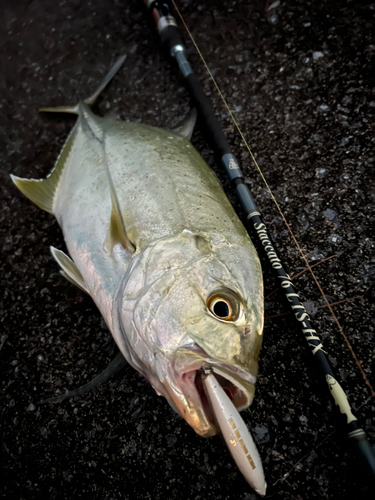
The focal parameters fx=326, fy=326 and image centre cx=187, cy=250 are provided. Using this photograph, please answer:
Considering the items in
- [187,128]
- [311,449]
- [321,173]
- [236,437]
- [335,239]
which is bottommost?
[311,449]

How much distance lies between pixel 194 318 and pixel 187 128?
1289 mm

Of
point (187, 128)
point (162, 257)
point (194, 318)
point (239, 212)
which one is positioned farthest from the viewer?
point (187, 128)

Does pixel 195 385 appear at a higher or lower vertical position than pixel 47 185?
lower

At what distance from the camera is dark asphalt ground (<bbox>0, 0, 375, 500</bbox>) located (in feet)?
4.20

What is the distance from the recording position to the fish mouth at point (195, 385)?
91 cm

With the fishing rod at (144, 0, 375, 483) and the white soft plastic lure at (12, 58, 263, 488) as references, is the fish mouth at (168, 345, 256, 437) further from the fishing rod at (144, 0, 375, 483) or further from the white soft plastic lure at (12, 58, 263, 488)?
the fishing rod at (144, 0, 375, 483)

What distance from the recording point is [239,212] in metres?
1.71

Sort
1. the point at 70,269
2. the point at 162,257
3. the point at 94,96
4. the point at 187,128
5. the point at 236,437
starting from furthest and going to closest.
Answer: the point at 94,96 < the point at 187,128 < the point at 70,269 < the point at 162,257 < the point at 236,437

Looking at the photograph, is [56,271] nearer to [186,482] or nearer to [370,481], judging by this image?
[186,482]

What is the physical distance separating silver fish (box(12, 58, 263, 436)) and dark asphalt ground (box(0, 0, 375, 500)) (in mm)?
379

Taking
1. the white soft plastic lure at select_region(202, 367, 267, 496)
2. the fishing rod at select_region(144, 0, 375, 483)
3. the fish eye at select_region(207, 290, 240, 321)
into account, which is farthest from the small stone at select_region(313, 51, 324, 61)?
the white soft plastic lure at select_region(202, 367, 267, 496)

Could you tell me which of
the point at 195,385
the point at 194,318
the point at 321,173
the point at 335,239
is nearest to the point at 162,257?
the point at 194,318

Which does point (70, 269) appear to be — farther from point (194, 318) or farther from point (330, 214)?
point (330, 214)

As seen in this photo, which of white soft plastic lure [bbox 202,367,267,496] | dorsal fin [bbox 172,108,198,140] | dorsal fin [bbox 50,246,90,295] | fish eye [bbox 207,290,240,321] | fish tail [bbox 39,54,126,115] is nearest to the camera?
white soft plastic lure [bbox 202,367,267,496]
